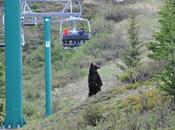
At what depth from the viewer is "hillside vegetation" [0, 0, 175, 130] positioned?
852 cm

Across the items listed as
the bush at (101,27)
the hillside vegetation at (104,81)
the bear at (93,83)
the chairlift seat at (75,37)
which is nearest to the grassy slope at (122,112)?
the hillside vegetation at (104,81)

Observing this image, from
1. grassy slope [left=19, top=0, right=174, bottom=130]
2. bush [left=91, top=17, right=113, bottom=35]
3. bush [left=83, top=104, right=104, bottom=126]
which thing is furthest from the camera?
bush [left=91, top=17, right=113, bottom=35]

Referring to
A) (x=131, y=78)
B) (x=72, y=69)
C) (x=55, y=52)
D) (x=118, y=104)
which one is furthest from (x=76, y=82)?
(x=118, y=104)

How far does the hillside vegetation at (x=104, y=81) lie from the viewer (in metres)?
8.52

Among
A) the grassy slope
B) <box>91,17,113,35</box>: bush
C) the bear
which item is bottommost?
<box>91,17,113,35</box>: bush

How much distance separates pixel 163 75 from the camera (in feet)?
29.1

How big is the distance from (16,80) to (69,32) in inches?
387

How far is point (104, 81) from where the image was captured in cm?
3219

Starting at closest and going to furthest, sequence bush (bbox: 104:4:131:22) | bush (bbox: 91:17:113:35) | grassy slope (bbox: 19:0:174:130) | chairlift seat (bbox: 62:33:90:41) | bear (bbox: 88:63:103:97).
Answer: grassy slope (bbox: 19:0:174:130)
bear (bbox: 88:63:103:97)
chairlift seat (bbox: 62:33:90:41)
bush (bbox: 91:17:113:35)
bush (bbox: 104:4:131:22)

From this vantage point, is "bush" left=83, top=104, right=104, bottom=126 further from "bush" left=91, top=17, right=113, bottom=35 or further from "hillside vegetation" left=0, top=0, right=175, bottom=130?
"bush" left=91, top=17, right=113, bottom=35

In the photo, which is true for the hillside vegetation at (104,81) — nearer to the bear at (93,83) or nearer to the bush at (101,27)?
the bush at (101,27)

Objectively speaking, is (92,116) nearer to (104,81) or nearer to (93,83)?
(93,83)

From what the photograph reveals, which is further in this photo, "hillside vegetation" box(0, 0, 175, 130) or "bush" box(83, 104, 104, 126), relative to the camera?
"bush" box(83, 104, 104, 126)

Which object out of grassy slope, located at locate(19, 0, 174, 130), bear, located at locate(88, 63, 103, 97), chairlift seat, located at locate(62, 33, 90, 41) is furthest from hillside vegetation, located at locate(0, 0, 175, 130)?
chairlift seat, located at locate(62, 33, 90, 41)
